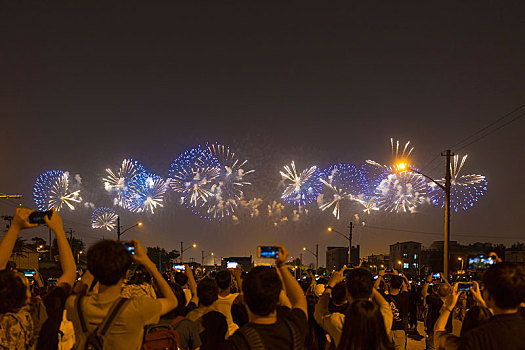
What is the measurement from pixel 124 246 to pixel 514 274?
275cm

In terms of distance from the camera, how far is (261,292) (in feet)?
10.6

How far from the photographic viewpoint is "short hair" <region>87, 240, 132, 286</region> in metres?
3.28

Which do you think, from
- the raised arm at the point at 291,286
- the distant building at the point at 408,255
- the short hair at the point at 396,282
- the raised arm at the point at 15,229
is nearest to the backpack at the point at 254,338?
the raised arm at the point at 291,286

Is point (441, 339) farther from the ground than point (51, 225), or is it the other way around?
point (51, 225)

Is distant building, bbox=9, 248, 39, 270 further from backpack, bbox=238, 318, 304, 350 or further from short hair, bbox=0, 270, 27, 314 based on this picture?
backpack, bbox=238, 318, 304, 350

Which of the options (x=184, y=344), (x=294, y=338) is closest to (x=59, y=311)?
(x=184, y=344)

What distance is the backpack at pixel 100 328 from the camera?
10.6ft

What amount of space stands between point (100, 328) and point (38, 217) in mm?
1006

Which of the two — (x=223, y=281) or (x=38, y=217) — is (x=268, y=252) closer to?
(x=38, y=217)

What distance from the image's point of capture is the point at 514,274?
341cm

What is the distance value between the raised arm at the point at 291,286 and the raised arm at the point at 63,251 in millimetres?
1553

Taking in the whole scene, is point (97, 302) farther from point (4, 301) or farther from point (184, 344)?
point (184, 344)

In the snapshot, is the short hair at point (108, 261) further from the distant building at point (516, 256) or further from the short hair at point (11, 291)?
the distant building at point (516, 256)

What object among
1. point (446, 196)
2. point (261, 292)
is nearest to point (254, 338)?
point (261, 292)
